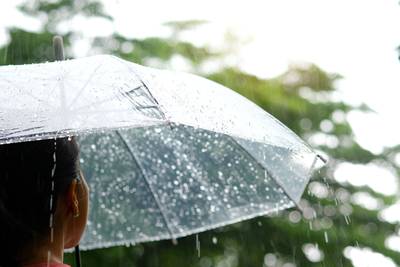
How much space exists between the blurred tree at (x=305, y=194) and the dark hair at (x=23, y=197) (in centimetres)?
393

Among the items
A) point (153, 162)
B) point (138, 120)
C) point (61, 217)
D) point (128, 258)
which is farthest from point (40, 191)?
point (128, 258)

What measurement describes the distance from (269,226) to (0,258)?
14.1ft

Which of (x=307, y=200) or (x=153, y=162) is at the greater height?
(x=307, y=200)

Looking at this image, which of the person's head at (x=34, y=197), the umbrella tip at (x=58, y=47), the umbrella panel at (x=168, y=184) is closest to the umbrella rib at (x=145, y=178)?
the umbrella panel at (x=168, y=184)

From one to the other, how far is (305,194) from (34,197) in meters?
4.41

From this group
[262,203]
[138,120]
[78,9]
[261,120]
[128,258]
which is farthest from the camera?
[78,9]

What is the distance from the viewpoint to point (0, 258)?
2.07 metres

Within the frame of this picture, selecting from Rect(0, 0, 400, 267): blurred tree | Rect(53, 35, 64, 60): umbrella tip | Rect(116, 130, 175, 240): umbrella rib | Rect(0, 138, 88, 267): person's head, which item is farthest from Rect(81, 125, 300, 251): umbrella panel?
Rect(0, 0, 400, 267): blurred tree

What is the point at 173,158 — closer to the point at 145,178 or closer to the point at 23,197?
the point at 145,178

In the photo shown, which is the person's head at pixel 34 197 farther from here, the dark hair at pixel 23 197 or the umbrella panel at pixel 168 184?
the umbrella panel at pixel 168 184

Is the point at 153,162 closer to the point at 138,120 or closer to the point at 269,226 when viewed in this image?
the point at 138,120

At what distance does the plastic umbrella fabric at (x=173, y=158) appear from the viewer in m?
2.20

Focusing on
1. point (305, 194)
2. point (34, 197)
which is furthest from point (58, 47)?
point (305, 194)

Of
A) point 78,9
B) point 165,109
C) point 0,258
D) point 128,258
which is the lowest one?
point 0,258
